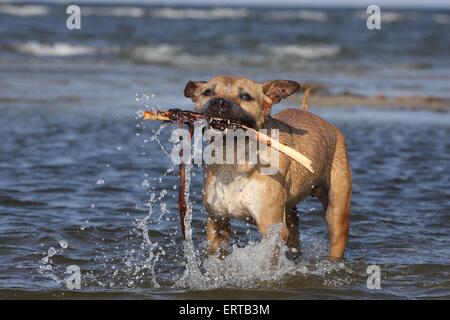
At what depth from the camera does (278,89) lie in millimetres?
6676

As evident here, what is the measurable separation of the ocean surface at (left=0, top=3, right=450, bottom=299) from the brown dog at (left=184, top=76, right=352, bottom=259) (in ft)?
0.69

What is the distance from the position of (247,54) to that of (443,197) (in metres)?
17.6

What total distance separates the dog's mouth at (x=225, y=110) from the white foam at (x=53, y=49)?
65.7ft

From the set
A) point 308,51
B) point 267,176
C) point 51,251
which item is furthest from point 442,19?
point 267,176

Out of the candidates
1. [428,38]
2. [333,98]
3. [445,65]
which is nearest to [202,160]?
[333,98]

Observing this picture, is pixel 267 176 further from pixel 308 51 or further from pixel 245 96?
pixel 308 51

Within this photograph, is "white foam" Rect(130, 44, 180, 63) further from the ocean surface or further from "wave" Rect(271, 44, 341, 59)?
"wave" Rect(271, 44, 341, 59)

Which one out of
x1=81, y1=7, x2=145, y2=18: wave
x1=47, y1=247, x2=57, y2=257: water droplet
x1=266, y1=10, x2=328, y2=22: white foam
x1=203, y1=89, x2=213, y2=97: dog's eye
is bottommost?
x1=47, y1=247, x2=57, y2=257: water droplet

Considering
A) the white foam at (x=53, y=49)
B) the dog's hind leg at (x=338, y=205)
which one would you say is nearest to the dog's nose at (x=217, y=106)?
the dog's hind leg at (x=338, y=205)

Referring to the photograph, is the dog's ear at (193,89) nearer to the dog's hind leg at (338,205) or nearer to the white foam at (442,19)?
the dog's hind leg at (338,205)

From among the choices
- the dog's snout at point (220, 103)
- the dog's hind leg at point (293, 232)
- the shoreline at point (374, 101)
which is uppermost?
the dog's snout at point (220, 103)

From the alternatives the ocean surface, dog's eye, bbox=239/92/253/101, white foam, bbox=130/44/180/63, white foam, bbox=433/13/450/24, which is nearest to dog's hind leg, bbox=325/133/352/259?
the ocean surface

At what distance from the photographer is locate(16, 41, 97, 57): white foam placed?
25.9 metres

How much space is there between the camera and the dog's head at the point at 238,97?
6.18 meters
